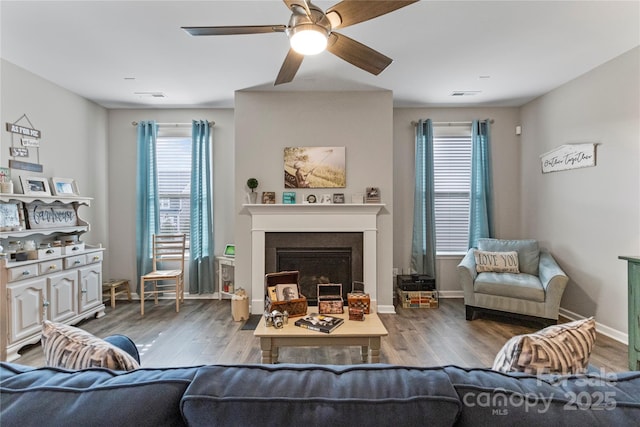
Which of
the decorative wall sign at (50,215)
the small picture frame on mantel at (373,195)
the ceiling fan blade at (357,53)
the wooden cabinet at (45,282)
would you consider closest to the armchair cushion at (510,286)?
the small picture frame on mantel at (373,195)

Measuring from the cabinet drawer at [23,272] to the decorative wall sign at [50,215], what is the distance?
53cm

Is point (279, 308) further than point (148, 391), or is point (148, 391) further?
point (279, 308)

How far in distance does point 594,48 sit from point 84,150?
19.3 feet

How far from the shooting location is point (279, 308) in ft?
7.95

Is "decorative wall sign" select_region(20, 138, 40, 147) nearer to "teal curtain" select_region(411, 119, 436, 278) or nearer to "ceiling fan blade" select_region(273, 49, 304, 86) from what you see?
"ceiling fan blade" select_region(273, 49, 304, 86)

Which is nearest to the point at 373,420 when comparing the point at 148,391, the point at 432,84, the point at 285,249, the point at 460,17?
the point at 148,391

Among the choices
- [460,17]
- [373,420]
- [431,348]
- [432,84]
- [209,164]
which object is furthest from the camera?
[209,164]

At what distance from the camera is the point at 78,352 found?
3.27 ft

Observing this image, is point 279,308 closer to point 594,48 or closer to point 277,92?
point 277,92

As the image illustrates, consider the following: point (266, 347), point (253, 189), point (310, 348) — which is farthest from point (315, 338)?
point (253, 189)

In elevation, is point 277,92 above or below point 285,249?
above

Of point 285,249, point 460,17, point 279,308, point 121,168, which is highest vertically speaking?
point 460,17

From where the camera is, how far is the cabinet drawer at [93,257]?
11.8ft

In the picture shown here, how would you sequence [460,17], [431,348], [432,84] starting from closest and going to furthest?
1. [460,17]
2. [431,348]
3. [432,84]
